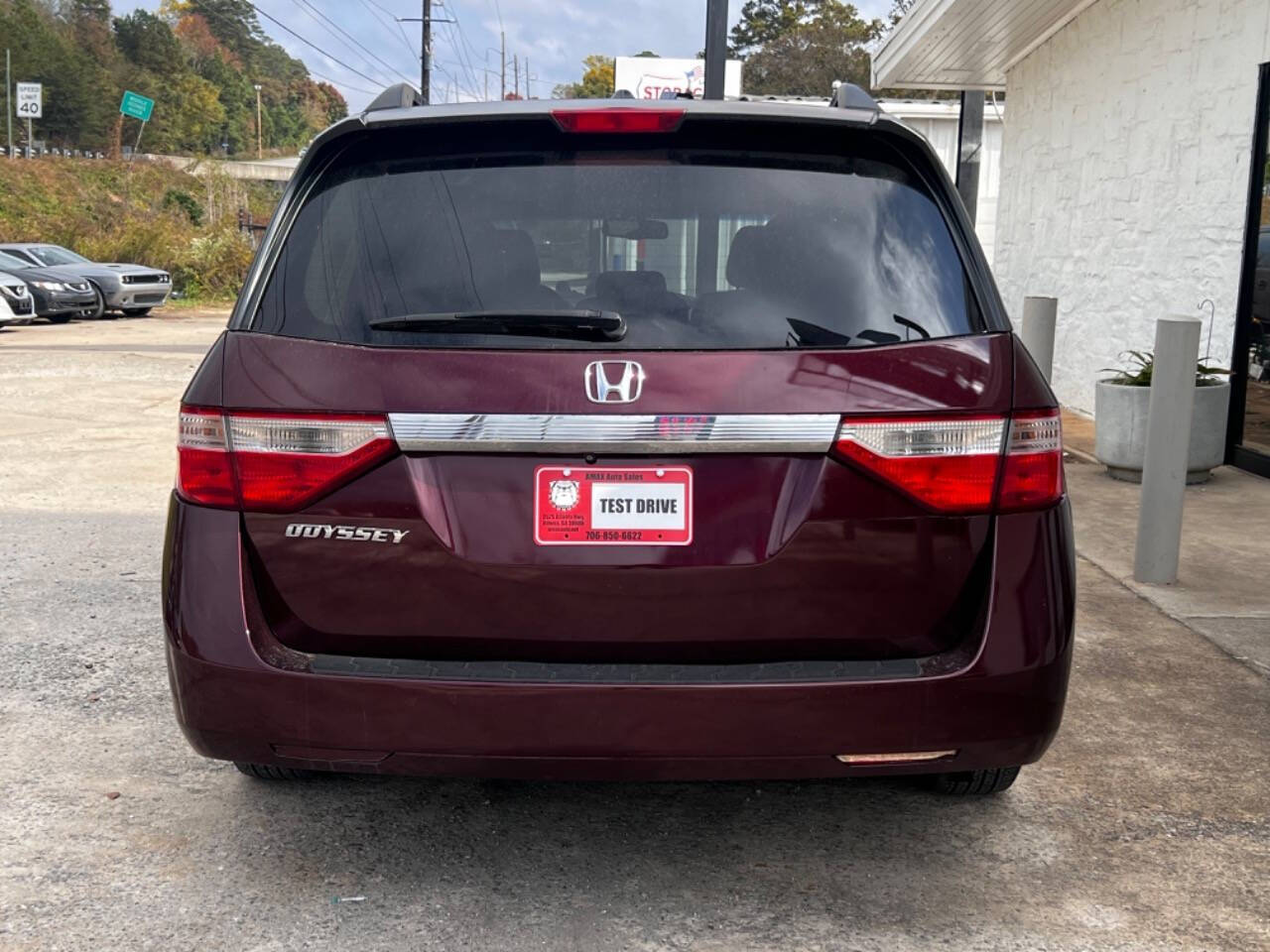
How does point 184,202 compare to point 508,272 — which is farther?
point 184,202

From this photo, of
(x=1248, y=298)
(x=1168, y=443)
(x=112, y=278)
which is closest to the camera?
(x=1168, y=443)

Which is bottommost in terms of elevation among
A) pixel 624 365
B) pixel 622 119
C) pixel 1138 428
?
pixel 1138 428

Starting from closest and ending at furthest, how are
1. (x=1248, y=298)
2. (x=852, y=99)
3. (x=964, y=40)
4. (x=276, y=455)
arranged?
(x=276, y=455), (x=852, y=99), (x=1248, y=298), (x=964, y=40)

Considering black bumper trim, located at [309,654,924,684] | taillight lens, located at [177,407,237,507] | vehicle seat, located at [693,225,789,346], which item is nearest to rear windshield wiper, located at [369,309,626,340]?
vehicle seat, located at [693,225,789,346]

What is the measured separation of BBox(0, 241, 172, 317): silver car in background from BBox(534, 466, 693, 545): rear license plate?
80.3ft

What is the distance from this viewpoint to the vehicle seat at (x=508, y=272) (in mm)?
2734

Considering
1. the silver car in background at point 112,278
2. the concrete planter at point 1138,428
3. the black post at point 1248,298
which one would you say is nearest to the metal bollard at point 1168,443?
the concrete planter at point 1138,428

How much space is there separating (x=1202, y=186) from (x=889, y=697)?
794 centimetres

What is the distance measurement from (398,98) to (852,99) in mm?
1124

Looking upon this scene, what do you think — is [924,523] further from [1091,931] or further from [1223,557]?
[1223,557]

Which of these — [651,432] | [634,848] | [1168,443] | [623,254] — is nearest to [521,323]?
[623,254]

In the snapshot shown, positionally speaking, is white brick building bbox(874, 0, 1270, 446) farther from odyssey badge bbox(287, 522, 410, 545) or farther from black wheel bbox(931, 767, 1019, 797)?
odyssey badge bbox(287, 522, 410, 545)

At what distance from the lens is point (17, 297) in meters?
22.4

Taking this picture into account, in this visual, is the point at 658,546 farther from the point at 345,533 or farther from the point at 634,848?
the point at 634,848
